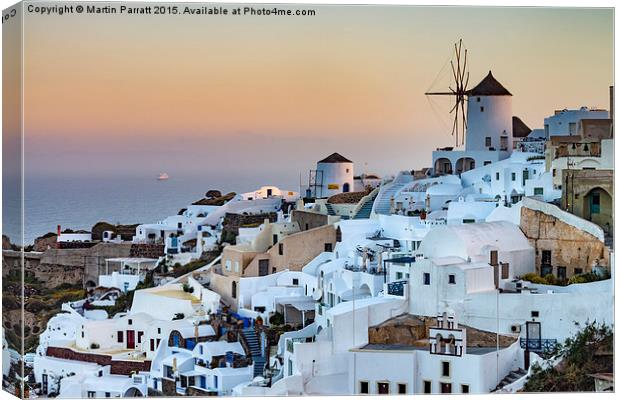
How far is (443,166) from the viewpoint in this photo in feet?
55.6

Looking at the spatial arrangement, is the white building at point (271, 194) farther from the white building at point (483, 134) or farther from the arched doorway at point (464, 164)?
the arched doorway at point (464, 164)

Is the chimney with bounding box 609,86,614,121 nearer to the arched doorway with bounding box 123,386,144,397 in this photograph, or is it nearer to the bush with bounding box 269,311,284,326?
the bush with bounding box 269,311,284,326

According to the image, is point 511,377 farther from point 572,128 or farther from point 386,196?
point 386,196

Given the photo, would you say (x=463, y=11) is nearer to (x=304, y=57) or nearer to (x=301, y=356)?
(x=304, y=57)

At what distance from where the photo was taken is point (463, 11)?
50.3ft

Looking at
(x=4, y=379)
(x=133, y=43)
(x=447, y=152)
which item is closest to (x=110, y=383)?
(x=4, y=379)

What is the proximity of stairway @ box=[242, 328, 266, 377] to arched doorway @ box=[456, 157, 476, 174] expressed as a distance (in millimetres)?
2809

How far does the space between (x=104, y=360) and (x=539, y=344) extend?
3794 millimetres

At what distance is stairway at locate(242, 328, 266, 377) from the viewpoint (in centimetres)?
1526

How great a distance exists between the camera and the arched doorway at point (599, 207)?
1551 cm

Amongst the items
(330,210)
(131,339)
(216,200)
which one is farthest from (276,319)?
(330,210)

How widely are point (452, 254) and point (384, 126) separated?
4.37 ft

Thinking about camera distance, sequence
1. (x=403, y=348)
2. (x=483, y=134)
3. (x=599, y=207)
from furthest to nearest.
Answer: (x=483, y=134) < (x=599, y=207) < (x=403, y=348)

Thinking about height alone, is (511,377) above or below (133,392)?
above
